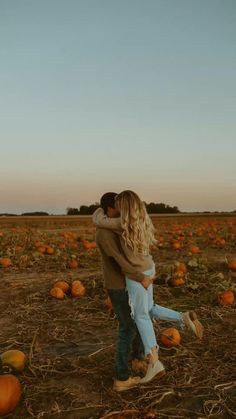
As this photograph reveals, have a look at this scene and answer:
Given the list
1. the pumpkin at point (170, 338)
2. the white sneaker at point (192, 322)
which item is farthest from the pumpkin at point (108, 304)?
the white sneaker at point (192, 322)

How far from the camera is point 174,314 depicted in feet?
16.7

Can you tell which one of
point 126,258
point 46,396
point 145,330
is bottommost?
point 46,396

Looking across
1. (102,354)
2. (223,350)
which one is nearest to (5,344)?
(102,354)

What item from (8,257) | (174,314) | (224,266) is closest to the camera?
(174,314)

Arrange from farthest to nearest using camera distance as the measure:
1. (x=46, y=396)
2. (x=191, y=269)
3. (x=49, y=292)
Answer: (x=191, y=269) < (x=49, y=292) < (x=46, y=396)

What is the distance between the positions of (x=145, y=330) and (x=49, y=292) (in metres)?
4.21

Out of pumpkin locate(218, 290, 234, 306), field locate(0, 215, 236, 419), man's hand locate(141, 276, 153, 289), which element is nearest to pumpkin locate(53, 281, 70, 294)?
field locate(0, 215, 236, 419)

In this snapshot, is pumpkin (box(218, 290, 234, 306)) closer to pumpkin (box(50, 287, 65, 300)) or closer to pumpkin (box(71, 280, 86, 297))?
pumpkin (box(71, 280, 86, 297))

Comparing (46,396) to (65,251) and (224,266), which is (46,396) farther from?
(65,251)

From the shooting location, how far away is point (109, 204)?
479 cm

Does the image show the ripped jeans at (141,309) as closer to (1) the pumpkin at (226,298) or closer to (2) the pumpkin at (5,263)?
(1) the pumpkin at (226,298)

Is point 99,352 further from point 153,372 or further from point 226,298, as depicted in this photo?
point 226,298

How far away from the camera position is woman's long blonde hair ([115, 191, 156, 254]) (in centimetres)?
449

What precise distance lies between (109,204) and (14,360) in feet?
6.25
